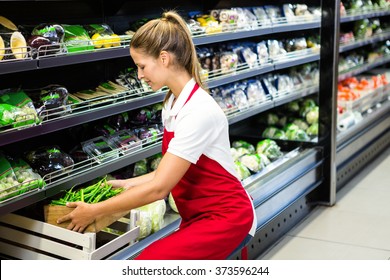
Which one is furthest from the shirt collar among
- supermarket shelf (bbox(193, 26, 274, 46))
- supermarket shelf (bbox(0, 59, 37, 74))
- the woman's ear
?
supermarket shelf (bbox(193, 26, 274, 46))

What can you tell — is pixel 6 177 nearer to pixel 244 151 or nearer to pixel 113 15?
pixel 113 15

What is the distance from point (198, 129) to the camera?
100 inches

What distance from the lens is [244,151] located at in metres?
4.82

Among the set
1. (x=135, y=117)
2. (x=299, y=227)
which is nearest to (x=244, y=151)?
(x=299, y=227)

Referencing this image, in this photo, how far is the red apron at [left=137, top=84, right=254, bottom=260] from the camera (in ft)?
8.67

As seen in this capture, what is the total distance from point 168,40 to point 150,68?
134 mm

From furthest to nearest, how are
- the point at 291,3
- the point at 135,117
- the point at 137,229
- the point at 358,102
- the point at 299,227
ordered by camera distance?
the point at 358,102 → the point at 291,3 → the point at 299,227 → the point at 135,117 → the point at 137,229

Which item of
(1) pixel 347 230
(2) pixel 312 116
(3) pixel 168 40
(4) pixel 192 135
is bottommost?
(1) pixel 347 230

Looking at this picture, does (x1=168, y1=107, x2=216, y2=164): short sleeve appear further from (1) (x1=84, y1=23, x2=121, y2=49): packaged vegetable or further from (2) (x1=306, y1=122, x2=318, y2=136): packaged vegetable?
(2) (x1=306, y1=122, x2=318, y2=136): packaged vegetable

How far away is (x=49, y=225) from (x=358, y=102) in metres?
4.25

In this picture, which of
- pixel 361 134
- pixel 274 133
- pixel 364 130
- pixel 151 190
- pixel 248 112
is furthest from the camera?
pixel 364 130

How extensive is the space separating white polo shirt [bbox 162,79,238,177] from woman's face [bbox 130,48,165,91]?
117 millimetres

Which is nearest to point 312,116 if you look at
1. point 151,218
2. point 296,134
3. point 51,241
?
point 296,134

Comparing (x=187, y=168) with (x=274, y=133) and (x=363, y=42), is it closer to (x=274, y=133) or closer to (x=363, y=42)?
(x=274, y=133)
